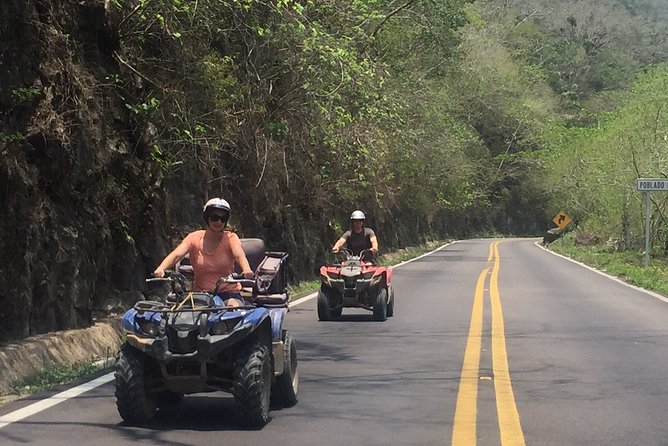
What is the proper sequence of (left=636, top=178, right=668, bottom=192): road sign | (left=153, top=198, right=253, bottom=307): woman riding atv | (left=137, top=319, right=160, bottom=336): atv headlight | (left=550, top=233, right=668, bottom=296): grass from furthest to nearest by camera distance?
(left=636, top=178, right=668, bottom=192): road sign, (left=550, top=233, right=668, bottom=296): grass, (left=153, top=198, right=253, bottom=307): woman riding atv, (left=137, top=319, right=160, bottom=336): atv headlight

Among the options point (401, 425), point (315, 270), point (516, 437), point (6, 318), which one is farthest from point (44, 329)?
point (315, 270)

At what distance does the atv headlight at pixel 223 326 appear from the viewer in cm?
711

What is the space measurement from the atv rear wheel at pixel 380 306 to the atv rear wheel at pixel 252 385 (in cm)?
856

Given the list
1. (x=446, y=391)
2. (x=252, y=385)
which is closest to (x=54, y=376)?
(x=252, y=385)

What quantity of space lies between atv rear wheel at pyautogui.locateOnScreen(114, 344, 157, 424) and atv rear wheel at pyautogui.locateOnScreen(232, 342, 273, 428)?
2.32 feet

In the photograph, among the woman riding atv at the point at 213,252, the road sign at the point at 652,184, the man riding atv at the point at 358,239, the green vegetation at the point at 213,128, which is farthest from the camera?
the road sign at the point at 652,184

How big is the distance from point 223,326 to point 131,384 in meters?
0.82

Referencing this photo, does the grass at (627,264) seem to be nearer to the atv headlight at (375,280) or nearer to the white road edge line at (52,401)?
the atv headlight at (375,280)

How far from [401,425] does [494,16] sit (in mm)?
94017

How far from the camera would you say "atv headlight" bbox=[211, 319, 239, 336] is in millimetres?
7109

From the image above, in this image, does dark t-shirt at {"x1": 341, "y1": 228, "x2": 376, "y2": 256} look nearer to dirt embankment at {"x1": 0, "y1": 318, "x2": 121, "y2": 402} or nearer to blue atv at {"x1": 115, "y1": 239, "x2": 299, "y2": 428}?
dirt embankment at {"x1": 0, "y1": 318, "x2": 121, "y2": 402}

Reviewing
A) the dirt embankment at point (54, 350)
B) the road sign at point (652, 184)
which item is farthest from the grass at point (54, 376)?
the road sign at point (652, 184)

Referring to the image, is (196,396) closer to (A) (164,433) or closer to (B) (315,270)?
(A) (164,433)

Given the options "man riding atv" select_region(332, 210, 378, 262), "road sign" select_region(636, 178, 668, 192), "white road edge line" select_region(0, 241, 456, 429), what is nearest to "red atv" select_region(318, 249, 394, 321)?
"man riding atv" select_region(332, 210, 378, 262)
